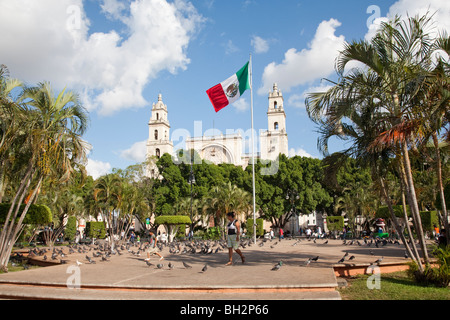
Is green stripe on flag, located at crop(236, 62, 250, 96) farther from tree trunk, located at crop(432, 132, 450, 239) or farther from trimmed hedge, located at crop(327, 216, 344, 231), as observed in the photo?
trimmed hedge, located at crop(327, 216, 344, 231)

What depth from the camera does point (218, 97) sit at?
738 inches

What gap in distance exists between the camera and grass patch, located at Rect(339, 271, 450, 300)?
6.25 metres

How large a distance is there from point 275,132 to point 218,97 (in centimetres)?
3982

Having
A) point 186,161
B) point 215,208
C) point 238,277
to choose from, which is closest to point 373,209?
point 215,208

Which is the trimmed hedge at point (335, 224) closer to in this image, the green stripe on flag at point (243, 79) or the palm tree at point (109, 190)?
the green stripe on flag at point (243, 79)

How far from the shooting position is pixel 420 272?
24.3ft

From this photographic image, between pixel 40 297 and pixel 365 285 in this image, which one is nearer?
pixel 40 297

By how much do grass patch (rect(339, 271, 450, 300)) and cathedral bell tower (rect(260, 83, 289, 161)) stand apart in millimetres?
48371

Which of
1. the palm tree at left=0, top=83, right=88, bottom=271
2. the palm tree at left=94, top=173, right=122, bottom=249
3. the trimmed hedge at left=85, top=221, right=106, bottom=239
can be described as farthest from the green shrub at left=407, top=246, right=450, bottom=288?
the trimmed hedge at left=85, top=221, right=106, bottom=239

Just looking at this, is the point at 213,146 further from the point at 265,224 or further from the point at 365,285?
the point at 365,285

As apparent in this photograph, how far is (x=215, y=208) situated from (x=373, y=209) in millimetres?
15560

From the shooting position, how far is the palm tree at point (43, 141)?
1055cm

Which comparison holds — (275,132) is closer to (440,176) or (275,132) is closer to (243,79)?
(243,79)

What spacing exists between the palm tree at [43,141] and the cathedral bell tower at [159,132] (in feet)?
161
